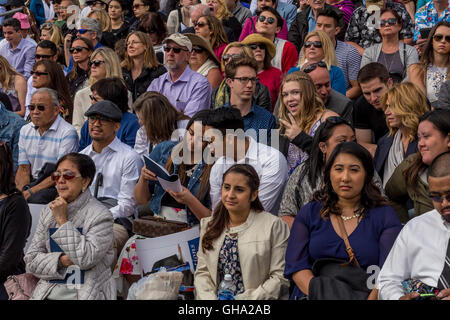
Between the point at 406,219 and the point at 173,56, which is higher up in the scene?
the point at 173,56

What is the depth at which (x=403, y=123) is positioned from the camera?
20.5ft

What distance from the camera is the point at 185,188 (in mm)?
6230

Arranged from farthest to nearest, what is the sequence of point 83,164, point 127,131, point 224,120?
point 127,131 < point 224,120 < point 83,164

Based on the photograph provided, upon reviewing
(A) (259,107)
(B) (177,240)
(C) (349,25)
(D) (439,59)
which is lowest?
(B) (177,240)

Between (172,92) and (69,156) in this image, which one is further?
(172,92)

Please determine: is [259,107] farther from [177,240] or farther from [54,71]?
[54,71]

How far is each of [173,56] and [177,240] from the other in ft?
10.9

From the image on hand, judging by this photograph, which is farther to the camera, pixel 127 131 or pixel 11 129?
pixel 11 129

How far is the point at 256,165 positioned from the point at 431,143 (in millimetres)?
1358

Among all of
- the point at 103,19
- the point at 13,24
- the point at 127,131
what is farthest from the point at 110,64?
the point at 13,24

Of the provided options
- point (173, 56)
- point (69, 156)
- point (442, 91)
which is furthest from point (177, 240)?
point (173, 56)

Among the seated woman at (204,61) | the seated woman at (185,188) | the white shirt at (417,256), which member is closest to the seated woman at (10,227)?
the seated woman at (185,188)

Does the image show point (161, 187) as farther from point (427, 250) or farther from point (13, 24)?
point (13, 24)

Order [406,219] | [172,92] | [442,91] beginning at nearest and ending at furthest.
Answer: [406,219] → [442,91] → [172,92]
